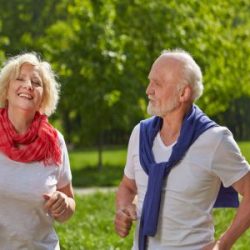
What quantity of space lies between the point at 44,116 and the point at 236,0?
1539cm

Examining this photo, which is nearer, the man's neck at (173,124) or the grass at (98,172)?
the man's neck at (173,124)

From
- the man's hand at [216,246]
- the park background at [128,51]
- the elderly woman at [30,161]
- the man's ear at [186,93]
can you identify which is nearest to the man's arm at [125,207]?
the elderly woman at [30,161]

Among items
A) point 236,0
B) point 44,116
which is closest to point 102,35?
point 236,0

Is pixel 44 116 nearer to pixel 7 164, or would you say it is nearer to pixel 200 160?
pixel 7 164

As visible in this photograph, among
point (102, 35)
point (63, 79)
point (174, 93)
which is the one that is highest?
point (174, 93)

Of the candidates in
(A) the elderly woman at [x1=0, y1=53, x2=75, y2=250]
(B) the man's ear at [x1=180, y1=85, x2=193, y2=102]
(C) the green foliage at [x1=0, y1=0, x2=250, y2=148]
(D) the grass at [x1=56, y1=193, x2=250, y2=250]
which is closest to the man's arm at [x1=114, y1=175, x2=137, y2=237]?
(A) the elderly woman at [x1=0, y1=53, x2=75, y2=250]

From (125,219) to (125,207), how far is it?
0.27 feet

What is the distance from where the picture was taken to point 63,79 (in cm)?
1777

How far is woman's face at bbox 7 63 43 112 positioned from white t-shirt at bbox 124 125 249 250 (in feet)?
2.60

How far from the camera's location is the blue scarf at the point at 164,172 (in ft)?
11.2

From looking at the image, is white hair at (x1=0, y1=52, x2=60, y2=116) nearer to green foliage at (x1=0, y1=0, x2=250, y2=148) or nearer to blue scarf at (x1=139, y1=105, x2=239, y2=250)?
blue scarf at (x1=139, y1=105, x2=239, y2=250)

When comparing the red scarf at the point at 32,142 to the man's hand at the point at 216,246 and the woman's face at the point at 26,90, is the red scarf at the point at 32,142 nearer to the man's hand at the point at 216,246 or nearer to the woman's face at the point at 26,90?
the woman's face at the point at 26,90

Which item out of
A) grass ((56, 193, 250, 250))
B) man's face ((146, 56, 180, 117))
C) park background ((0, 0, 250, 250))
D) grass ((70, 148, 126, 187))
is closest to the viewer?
man's face ((146, 56, 180, 117))

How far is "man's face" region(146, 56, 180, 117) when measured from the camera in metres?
3.48
